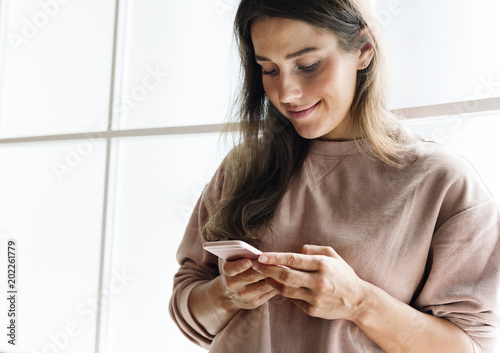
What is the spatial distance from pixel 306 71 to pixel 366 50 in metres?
0.15

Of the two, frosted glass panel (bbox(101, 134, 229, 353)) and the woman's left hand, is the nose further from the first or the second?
frosted glass panel (bbox(101, 134, 229, 353))

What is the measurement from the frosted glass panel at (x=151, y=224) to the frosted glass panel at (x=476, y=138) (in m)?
A: 0.74

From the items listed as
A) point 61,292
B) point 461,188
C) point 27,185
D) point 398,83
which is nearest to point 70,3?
point 27,185

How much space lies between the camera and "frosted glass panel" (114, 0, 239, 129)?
5.90ft

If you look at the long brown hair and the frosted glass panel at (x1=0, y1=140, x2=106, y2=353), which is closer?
the long brown hair

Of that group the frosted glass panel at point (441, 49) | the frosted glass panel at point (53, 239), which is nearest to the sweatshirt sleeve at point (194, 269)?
the frosted glass panel at point (441, 49)

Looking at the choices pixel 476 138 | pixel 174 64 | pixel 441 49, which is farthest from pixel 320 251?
pixel 174 64

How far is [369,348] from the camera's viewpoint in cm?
104

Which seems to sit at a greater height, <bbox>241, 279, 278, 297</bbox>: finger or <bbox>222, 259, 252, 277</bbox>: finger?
<bbox>222, 259, 252, 277</bbox>: finger

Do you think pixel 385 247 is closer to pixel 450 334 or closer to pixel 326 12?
pixel 450 334

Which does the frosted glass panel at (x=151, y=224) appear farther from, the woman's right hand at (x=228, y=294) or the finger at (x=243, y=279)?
the finger at (x=243, y=279)

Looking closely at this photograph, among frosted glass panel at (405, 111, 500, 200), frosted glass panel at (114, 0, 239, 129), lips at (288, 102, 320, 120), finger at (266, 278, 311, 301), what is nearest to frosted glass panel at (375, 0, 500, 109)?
frosted glass panel at (405, 111, 500, 200)

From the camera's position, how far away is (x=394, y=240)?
40.5 inches

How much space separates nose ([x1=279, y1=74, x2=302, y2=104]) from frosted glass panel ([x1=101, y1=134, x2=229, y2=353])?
691mm
